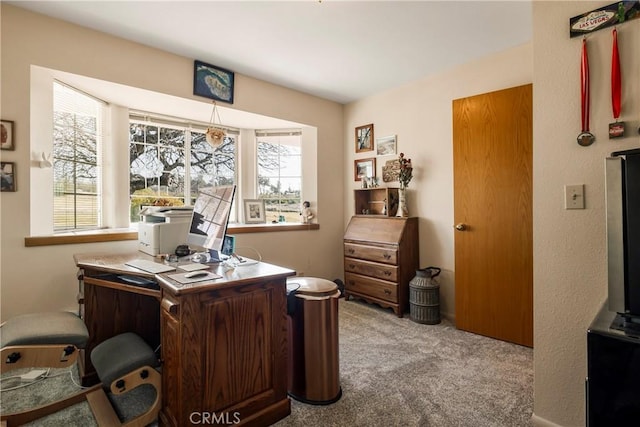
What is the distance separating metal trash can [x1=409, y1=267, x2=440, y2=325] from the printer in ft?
7.23

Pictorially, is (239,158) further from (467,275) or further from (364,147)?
(467,275)

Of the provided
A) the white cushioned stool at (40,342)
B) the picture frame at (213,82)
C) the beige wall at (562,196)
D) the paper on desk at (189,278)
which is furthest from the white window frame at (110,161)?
the beige wall at (562,196)

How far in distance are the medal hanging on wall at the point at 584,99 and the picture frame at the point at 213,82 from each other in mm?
2805

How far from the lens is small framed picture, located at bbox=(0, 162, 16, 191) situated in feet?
6.70

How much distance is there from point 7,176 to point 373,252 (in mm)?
3114

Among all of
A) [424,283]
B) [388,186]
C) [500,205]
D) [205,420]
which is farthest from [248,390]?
[388,186]

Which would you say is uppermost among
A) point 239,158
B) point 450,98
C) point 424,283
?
point 450,98

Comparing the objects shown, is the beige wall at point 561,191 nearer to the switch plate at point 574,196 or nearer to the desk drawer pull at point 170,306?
the switch plate at point 574,196

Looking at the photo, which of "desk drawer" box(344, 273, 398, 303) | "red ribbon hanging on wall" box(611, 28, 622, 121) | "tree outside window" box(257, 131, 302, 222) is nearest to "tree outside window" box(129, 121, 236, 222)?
"tree outside window" box(257, 131, 302, 222)

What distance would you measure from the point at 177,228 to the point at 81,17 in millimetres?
1716

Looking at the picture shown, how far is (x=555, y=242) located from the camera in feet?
4.75

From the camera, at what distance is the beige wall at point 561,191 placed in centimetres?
131

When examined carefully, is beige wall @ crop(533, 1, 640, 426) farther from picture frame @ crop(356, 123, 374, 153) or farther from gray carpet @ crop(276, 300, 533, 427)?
picture frame @ crop(356, 123, 374, 153)

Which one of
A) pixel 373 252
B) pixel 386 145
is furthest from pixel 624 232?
pixel 386 145
